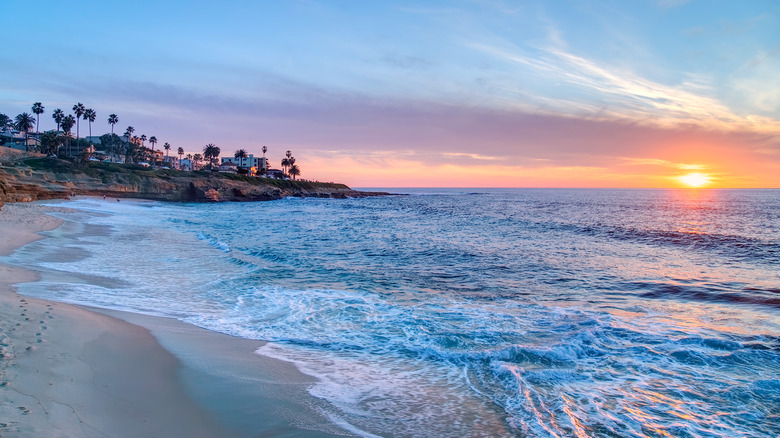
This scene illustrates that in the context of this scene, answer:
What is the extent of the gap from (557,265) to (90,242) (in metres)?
20.4

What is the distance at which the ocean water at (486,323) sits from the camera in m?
5.37

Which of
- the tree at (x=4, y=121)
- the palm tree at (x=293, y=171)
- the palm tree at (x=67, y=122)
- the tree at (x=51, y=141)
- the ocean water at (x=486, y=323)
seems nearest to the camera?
the ocean water at (x=486, y=323)

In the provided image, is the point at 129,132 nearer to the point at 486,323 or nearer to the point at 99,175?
the point at 99,175

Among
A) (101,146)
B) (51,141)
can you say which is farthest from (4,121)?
(51,141)

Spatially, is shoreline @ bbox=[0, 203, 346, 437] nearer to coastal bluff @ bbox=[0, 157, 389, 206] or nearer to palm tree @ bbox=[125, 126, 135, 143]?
coastal bluff @ bbox=[0, 157, 389, 206]

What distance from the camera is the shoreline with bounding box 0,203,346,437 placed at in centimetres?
444

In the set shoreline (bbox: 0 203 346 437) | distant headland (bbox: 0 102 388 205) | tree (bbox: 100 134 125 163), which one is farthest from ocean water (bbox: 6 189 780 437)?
tree (bbox: 100 134 125 163)

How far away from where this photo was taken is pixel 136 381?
5605 millimetres

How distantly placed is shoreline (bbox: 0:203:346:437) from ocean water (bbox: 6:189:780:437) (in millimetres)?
558

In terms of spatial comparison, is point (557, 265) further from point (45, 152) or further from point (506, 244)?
point (45, 152)

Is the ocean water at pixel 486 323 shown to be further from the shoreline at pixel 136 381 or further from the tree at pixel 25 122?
the tree at pixel 25 122

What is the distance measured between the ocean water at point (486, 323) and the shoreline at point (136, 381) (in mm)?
558

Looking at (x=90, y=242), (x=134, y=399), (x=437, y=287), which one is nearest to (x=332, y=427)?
(x=134, y=399)

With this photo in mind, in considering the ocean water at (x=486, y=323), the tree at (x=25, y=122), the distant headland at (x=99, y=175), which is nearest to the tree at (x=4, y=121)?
the distant headland at (x=99, y=175)
